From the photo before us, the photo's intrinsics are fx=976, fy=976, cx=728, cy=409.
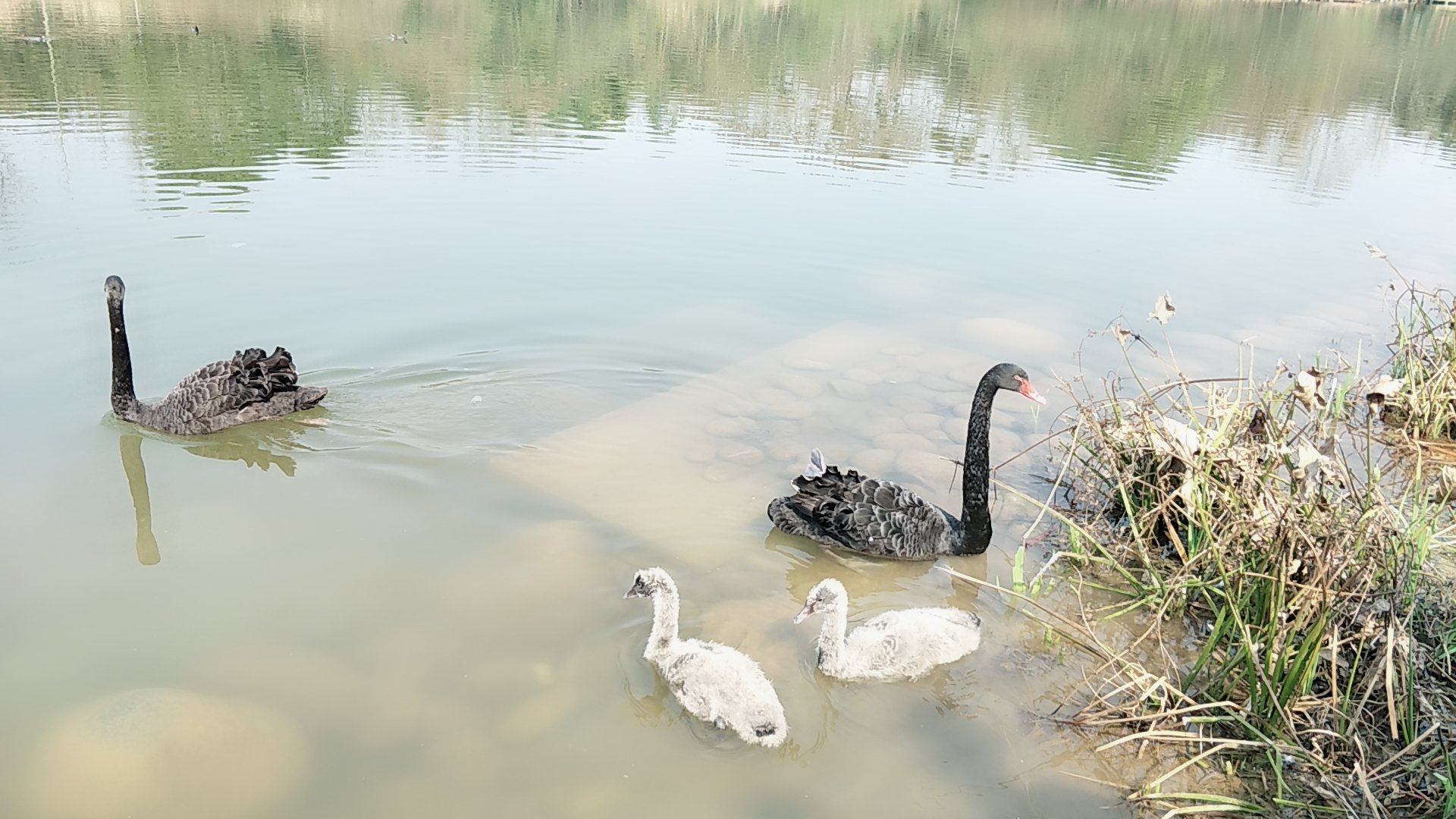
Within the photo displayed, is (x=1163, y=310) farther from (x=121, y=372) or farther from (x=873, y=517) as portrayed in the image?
(x=121, y=372)

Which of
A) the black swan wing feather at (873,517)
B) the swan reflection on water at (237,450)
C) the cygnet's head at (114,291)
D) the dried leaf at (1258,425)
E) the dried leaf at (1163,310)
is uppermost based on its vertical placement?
the dried leaf at (1163,310)

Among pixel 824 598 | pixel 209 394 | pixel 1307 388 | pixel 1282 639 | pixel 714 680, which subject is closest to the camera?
pixel 1307 388

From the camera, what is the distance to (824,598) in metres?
3.72

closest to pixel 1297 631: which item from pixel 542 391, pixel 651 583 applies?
pixel 651 583

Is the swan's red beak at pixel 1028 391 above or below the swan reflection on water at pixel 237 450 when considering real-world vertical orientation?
Result: above

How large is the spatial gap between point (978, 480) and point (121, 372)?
15.4 feet

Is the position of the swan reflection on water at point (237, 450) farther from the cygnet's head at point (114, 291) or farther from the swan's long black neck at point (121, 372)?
the cygnet's head at point (114, 291)

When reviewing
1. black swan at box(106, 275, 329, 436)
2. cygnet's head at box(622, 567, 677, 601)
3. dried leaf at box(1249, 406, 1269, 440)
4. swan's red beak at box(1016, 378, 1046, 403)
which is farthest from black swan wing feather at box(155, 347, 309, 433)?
dried leaf at box(1249, 406, 1269, 440)

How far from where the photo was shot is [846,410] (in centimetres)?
618

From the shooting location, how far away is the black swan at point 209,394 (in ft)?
17.9

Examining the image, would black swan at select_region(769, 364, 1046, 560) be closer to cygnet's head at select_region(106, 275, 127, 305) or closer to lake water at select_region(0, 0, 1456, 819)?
lake water at select_region(0, 0, 1456, 819)

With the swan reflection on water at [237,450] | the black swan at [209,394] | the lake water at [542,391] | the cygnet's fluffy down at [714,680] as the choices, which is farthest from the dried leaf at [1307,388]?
the black swan at [209,394]

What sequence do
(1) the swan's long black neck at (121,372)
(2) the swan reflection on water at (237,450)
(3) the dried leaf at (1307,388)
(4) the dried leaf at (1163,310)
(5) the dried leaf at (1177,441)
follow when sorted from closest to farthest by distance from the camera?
1. (3) the dried leaf at (1307,388)
2. (4) the dried leaf at (1163,310)
3. (5) the dried leaf at (1177,441)
4. (2) the swan reflection on water at (237,450)
5. (1) the swan's long black neck at (121,372)

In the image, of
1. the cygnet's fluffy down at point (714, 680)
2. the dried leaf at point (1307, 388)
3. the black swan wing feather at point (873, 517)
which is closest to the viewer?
the dried leaf at point (1307, 388)
